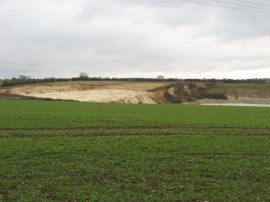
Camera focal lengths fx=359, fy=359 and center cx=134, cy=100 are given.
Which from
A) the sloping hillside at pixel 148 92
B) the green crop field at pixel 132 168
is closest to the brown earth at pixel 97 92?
the sloping hillside at pixel 148 92

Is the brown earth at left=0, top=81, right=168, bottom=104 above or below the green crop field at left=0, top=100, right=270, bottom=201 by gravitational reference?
above

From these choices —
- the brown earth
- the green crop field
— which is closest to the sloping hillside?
the brown earth

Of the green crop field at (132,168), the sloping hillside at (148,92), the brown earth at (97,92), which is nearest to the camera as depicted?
the green crop field at (132,168)

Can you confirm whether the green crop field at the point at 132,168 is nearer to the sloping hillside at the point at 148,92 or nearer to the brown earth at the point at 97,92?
the brown earth at the point at 97,92

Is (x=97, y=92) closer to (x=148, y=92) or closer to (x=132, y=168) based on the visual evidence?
(x=148, y=92)

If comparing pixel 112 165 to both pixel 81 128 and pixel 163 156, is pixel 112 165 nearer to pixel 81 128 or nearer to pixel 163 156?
pixel 163 156

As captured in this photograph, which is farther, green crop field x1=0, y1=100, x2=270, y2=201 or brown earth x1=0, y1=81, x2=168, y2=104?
brown earth x1=0, y1=81, x2=168, y2=104

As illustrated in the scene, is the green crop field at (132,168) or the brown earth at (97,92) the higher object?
the brown earth at (97,92)

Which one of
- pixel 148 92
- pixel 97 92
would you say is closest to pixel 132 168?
pixel 97 92

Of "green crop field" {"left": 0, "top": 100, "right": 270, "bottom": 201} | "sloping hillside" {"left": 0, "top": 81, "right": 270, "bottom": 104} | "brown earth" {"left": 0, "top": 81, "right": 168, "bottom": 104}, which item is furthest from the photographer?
"sloping hillside" {"left": 0, "top": 81, "right": 270, "bottom": 104}

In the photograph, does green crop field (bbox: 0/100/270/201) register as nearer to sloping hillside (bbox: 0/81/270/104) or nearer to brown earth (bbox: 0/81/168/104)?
brown earth (bbox: 0/81/168/104)

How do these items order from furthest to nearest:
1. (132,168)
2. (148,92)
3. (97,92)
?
(148,92) < (97,92) < (132,168)

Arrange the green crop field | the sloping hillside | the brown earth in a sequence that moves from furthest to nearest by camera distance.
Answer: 1. the sloping hillside
2. the brown earth
3. the green crop field

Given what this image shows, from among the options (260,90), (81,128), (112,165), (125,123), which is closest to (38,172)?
(112,165)
